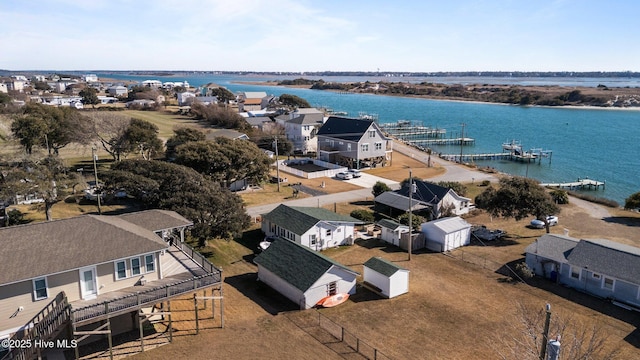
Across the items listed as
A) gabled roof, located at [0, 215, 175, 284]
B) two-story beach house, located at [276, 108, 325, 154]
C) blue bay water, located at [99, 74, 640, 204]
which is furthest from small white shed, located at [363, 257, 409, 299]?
two-story beach house, located at [276, 108, 325, 154]

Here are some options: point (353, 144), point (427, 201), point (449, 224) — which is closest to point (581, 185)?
point (353, 144)

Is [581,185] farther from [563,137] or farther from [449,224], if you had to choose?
[563,137]

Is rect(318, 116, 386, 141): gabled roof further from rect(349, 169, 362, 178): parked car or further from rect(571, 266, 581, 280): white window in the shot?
rect(571, 266, 581, 280): white window

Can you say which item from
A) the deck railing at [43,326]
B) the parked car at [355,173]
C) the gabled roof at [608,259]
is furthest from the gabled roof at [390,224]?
the deck railing at [43,326]

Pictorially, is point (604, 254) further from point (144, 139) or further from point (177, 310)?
point (144, 139)

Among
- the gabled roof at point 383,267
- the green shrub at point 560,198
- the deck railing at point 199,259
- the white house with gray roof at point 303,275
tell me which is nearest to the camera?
the deck railing at point 199,259

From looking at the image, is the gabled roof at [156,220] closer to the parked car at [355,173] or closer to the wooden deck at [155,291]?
the wooden deck at [155,291]

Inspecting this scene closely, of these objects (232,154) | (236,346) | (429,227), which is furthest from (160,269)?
(232,154)
